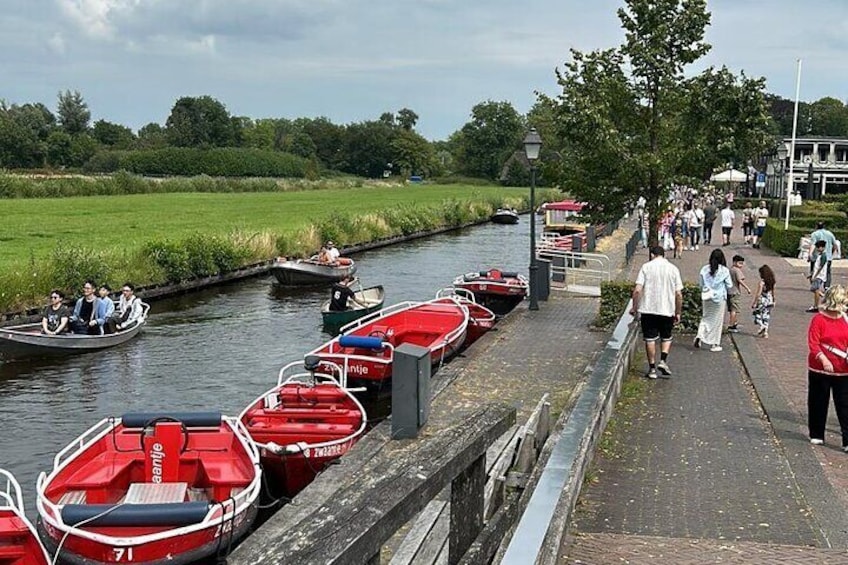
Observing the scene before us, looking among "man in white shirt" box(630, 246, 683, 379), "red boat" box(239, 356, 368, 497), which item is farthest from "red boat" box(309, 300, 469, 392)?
"man in white shirt" box(630, 246, 683, 379)

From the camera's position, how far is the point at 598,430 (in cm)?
857

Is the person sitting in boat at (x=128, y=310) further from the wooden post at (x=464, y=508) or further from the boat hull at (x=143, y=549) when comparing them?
the wooden post at (x=464, y=508)

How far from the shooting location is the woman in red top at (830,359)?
28.4 feet

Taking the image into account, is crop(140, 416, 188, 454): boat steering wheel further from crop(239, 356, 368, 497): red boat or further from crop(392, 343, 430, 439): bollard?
crop(392, 343, 430, 439): bollard

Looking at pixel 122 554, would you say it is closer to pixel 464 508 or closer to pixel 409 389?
pixel 409 389

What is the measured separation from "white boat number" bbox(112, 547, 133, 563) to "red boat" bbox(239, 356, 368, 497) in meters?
2.74

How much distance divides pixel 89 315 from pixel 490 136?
131 m

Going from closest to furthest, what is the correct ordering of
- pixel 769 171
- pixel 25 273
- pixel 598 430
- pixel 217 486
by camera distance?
pixel 598 430 < pixel 217 486 < pixel 25 273 < pixel 769 171

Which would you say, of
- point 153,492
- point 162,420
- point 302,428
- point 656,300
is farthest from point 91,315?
point 656,300

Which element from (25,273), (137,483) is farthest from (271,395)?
(25,273)

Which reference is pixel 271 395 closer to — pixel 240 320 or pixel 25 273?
pixel 240 320

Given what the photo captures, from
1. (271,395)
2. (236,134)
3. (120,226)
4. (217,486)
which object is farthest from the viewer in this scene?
(236,134)

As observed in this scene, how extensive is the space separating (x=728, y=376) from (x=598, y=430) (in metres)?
4.66

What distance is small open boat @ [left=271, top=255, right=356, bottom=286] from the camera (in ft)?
102
